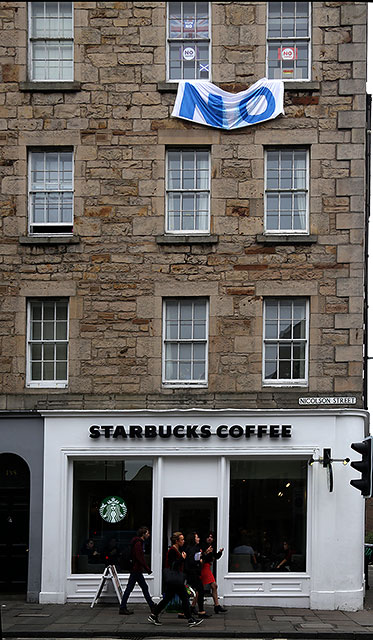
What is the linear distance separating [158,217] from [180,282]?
5.24ft

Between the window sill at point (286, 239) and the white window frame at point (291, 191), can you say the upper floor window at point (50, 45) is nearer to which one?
the white window frame at point (291, 191)

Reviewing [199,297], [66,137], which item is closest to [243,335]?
[199,297]

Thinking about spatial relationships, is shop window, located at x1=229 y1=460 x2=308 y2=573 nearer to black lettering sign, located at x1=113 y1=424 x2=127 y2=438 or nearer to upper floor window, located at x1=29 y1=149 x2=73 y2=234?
black lettering sign, located at x1=113 y1=424 x2=127 y2=438

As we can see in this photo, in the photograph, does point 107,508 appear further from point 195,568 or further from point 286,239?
point 286,239

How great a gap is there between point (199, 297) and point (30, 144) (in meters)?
5.34

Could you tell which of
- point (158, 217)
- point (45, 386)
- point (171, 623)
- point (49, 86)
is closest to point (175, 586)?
point (171, 623)

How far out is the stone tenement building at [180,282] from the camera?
1772 cm

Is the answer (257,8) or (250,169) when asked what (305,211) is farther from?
(257,8)

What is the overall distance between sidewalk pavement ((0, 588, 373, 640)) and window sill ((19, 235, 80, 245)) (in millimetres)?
8060

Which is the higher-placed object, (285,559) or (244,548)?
(244,548)

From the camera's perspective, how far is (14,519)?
18.4m

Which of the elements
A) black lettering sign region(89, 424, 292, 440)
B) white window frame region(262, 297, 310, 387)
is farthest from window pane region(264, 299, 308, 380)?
black lettering sign region(89, 424, 292, 440)

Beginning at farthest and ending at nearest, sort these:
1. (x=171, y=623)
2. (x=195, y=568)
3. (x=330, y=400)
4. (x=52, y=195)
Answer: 1. (x=52, y=195)
2. (x=330, y=400)
3. (x=195, y=568)
4. (x=171, y=623)

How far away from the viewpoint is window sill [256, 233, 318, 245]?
1797 cm
